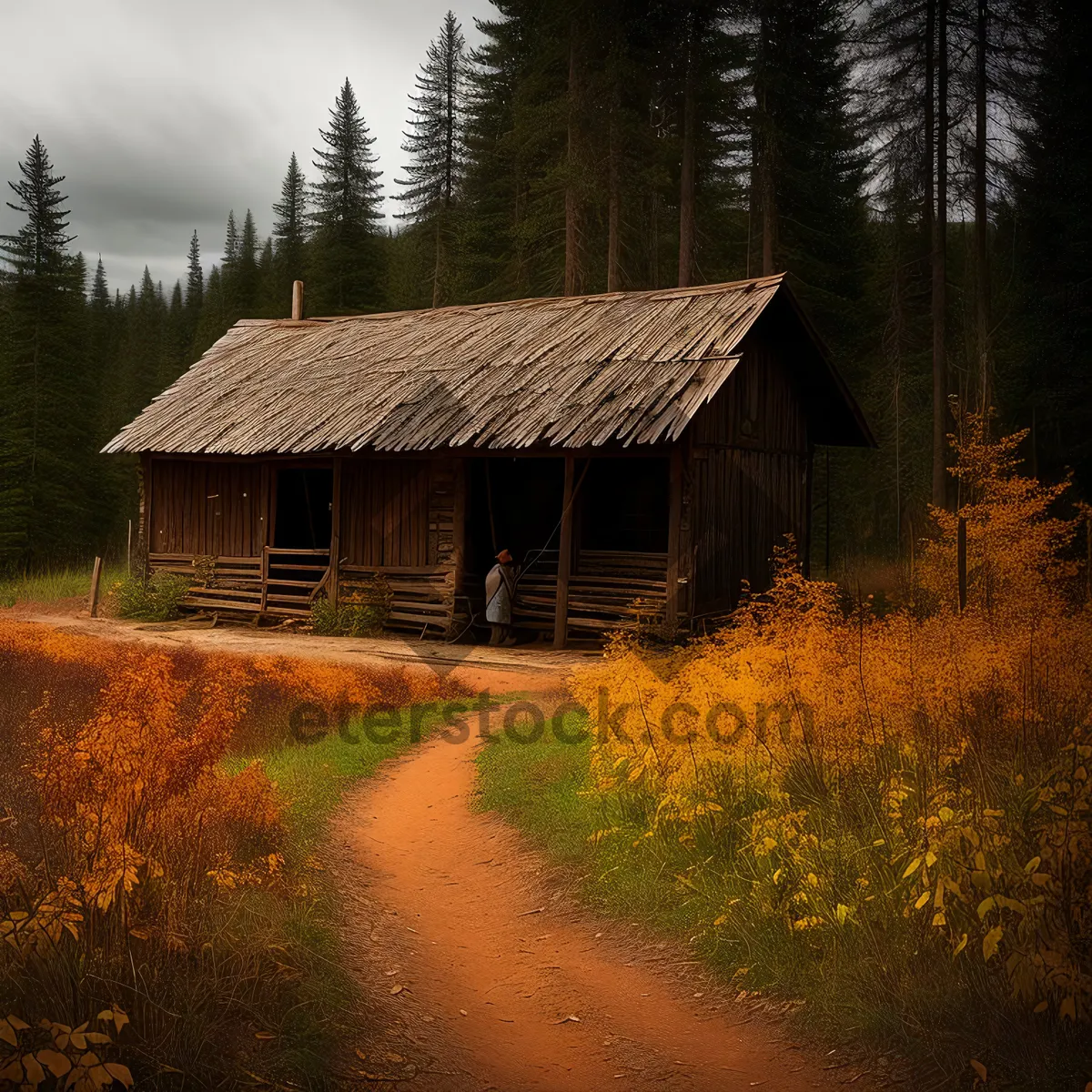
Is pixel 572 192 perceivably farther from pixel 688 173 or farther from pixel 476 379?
pixel 476 379

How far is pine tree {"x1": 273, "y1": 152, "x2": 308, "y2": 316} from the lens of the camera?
49.4 metres

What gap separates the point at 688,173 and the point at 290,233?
35042 mm

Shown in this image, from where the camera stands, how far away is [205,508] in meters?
19.7

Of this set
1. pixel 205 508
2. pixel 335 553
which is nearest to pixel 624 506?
pixel 335 553

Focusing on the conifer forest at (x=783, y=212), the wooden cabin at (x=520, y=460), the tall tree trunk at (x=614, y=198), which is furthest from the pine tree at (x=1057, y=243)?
the tall tree trunk at (x=614, y=198)

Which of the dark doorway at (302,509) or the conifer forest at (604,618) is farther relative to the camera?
the dark doorway at (302,509)

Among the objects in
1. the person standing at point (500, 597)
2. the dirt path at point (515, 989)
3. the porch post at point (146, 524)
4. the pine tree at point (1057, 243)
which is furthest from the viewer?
the porch post at point (146, 524)

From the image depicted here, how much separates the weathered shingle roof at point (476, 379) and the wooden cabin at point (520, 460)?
0.05 m

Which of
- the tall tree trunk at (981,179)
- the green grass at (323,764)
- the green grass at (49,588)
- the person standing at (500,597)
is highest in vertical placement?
the tall tree trunk at (981,179)

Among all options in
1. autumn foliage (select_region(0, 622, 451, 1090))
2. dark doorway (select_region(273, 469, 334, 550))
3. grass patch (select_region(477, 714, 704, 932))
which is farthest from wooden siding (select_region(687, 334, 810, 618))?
autumn foliage (select_region(0, 622, 451, 1090))

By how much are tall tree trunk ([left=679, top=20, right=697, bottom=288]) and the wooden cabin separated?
5.93 m

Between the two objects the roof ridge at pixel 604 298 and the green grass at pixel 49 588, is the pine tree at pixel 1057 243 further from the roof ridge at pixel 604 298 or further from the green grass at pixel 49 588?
the green grass at pixel 49 588

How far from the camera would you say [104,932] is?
3832 millimetres

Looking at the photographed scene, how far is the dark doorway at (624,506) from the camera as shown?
1686cm
